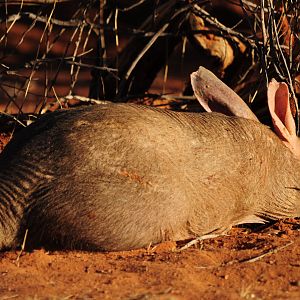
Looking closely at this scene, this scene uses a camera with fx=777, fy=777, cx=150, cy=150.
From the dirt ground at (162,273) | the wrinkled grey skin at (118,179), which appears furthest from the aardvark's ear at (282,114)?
the dirt ground at (162,273)

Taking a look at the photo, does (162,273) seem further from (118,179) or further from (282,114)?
(282,114)

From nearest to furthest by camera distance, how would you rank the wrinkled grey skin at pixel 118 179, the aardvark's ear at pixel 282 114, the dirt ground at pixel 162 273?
the dirt ground at pixel 162 273, the wrinkled grey skin at pixel 118 179, the aardvark's ear at pixel 282 114

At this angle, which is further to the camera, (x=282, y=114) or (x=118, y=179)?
(x=282, y=114)

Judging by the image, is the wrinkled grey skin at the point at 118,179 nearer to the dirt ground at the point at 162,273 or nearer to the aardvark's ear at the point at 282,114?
the dirt ground at the point at 162,273

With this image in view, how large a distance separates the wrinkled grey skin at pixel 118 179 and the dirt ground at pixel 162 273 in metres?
0.14

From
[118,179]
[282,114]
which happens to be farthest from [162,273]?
[282,114]

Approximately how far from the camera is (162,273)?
4.10 meters

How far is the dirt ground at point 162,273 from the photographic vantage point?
3803 millimetres

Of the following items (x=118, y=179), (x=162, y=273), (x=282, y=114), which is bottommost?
(x=162, y=273)

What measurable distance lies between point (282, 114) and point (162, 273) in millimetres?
2123

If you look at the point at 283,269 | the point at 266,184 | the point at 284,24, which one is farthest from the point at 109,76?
the point at 283,269

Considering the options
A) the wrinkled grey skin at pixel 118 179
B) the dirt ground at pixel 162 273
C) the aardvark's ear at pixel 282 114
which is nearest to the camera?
the dirt ground at pixel 162 273

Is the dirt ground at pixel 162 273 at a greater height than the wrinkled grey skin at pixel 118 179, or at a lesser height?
lesser

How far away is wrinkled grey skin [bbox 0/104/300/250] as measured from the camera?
4.48 meters
